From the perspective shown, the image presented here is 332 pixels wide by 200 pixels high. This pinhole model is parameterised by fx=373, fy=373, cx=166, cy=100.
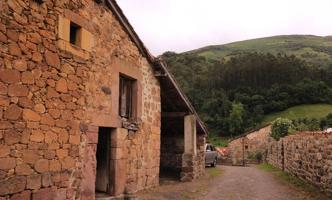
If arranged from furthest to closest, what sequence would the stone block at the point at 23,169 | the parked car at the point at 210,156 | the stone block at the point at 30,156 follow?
the parked car at the point at 210,156 → the stone block at the point at 30,156 → the stone block at the point at 23,169

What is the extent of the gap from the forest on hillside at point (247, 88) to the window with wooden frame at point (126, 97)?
4000 cm

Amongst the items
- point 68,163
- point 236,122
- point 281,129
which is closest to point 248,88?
point 236,122

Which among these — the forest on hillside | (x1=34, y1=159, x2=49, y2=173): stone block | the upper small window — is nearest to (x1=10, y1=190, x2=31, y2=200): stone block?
(x1=34, y1=159, x2=49, y2=173): stone block

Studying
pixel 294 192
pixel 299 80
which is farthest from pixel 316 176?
pixel 299 80

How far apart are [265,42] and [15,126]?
452 feet

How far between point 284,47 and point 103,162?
118 metres

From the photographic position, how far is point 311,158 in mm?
12500

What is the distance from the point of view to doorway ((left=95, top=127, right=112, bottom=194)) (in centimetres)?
988

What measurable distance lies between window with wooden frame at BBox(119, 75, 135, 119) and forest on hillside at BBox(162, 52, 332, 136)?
131 feet

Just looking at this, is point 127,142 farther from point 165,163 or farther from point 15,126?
point 165,163

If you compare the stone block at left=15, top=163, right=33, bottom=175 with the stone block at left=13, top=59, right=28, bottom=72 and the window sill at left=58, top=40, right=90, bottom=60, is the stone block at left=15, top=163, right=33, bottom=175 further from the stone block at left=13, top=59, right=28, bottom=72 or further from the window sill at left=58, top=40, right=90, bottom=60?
the window sill at left=58, top=40, right=90, bottom=60

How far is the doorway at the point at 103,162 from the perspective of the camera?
389 inches

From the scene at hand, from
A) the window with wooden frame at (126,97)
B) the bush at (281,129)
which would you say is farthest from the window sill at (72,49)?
the bush at (281,129)

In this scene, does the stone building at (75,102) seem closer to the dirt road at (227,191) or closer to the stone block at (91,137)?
the stone block at (91,137)
